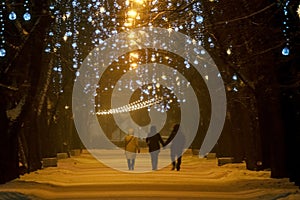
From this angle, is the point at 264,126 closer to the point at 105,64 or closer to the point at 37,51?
the point at 37,51

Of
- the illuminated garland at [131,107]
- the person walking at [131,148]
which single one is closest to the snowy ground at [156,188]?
the person walking at [131,148]

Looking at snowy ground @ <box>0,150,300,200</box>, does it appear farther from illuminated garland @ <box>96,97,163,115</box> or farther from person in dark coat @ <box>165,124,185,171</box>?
illuminated garland @ <box>96,97,163,115</box>

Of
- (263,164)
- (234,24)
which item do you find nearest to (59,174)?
(263,164)

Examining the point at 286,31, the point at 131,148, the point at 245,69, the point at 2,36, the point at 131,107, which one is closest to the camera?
the point at 286,31

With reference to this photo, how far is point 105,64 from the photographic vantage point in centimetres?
5784

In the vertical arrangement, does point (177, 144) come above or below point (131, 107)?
below

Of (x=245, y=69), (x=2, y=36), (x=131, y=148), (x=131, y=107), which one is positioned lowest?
(x=131, y=148)

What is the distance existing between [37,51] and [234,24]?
6.48 meters

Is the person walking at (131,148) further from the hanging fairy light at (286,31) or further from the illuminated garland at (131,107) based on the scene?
the illuminated garland at (131,107)

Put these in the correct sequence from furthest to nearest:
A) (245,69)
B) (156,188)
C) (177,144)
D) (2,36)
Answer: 1. (177,144)
2. (245,69)
3. (2,36)
4. (156,188)

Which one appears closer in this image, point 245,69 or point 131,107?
point 245,69

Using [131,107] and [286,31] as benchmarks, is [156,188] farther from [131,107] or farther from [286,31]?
[131,107]

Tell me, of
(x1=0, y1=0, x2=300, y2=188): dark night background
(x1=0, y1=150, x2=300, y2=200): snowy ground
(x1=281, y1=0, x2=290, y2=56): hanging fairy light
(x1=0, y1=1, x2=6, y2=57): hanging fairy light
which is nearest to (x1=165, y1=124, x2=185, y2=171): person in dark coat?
(x1=0, y1=0, x2=300, y2=188): dark night background

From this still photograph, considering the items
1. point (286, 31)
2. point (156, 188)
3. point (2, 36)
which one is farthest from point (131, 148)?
point (286, 31)
